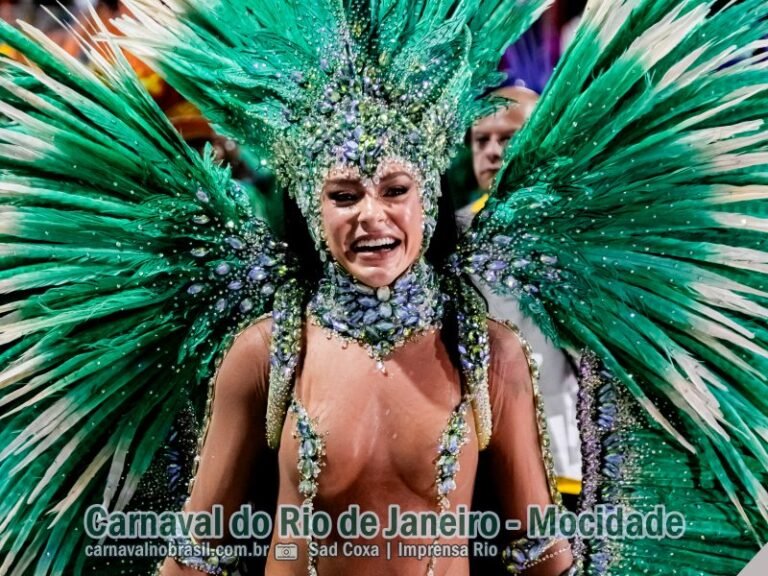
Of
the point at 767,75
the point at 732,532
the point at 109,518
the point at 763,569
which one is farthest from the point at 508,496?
the point at 767,75

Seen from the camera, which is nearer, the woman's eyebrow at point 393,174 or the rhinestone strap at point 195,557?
the woman's eyebrow at point 393,174

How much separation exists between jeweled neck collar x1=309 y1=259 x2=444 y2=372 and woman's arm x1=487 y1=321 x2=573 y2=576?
109mm

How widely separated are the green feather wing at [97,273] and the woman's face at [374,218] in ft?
0.47

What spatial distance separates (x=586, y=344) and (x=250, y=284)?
0.47m

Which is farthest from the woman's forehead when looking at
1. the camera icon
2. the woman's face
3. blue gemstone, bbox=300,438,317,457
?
the camera icon

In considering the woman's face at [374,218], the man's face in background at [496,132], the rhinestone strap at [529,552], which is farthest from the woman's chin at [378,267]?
the rhinestone strap at [529,552]

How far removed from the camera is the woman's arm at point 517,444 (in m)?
1.27

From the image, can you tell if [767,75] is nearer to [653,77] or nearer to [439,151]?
[653,77]

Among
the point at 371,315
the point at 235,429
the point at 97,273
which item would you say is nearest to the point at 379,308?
the point at 371,315

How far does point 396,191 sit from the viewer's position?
115cm

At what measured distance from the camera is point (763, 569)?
142cm

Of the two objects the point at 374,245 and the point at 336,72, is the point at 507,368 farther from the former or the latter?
the point at 336,72

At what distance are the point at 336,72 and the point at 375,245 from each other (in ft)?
0.73

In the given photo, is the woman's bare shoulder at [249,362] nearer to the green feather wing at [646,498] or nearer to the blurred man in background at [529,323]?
the blurred man in background at [529,323]
